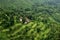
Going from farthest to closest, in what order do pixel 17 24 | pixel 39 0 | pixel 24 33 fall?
pixel 39 0 → pixel 17 24 → pixel 24 33

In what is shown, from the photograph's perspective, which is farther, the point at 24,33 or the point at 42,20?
the point at 42,20

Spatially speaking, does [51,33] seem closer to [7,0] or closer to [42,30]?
[42,30]


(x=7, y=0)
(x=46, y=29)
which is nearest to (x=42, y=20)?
(x=46, y=29)

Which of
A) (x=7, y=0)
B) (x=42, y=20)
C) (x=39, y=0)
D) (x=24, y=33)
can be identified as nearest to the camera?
(x=24, y=33)

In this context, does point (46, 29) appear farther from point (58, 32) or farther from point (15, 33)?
point (15, 33)

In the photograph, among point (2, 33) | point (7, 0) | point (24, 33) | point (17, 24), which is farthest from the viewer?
point (7, 0)

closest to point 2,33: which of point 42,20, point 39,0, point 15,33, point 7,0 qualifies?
point 15,33

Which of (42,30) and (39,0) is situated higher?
(42,30)

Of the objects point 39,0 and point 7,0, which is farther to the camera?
point 39,0

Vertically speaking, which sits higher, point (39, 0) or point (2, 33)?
point (2, 33)

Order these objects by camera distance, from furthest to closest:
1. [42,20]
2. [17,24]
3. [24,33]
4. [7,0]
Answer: [7,0] → [42,20] → [17,24] → [24,33]
